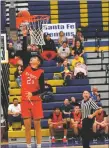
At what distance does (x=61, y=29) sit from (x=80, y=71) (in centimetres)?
267

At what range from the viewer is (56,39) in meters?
14.6

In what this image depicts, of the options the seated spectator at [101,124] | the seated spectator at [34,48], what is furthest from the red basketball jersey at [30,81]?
the seated spectator at [34,48]

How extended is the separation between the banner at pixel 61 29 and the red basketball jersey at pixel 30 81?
7.89 meters

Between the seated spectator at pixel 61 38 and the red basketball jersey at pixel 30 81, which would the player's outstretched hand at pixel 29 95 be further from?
the seated spectator at pixel 61 38

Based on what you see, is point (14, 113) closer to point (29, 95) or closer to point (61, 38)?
point (61, 38)

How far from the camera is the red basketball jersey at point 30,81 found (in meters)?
6.22

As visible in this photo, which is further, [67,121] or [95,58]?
[95,58]

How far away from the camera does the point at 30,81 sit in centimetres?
625

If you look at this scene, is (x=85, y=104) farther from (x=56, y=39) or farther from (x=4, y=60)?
(x=56, y=39)

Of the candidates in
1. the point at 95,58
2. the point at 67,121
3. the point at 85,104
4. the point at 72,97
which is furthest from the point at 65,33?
the point at 85,104

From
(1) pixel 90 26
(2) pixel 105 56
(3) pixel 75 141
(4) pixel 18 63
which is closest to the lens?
(3) pixel 75 141

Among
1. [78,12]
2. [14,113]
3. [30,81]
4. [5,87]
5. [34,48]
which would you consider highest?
[78,12]

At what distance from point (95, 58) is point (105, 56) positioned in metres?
0.42

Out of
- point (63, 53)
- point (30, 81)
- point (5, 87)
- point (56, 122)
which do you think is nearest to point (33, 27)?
point (63, 53)
